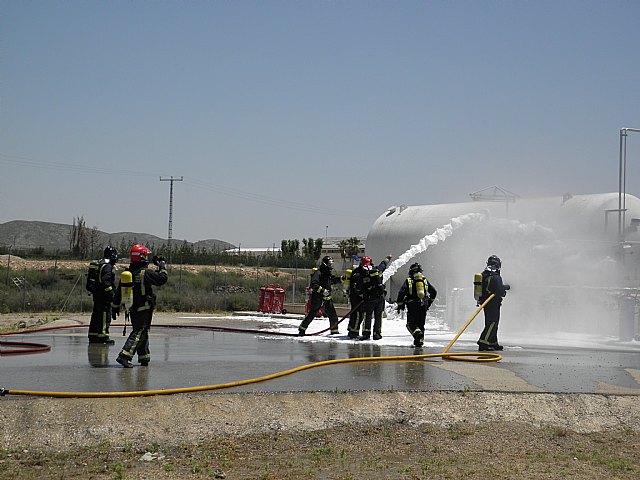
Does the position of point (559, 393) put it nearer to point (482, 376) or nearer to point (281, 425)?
point (482, 376)

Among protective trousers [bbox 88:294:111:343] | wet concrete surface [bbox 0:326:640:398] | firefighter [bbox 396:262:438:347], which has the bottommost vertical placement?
wet concrete surface [bbox 0:326:640:398]

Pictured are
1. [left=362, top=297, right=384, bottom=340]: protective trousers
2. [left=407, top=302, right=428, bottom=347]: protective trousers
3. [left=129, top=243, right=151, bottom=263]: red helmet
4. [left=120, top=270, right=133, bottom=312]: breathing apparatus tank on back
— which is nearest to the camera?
[left=120, top=270, right=133, bottom=312]: breathing apparatus tank on back

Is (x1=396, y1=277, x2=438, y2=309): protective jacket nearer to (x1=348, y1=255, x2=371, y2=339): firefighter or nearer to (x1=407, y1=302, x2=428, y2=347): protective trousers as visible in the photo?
(x1=407, y1=302, x2=428, y2=347): protective trousers

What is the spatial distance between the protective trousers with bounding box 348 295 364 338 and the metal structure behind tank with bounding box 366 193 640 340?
5352 millimetres

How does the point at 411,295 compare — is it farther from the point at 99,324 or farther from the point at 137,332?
the point at 137,332

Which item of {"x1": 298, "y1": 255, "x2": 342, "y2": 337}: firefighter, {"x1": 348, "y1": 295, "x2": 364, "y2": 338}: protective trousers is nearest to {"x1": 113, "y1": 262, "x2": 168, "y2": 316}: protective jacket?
{"x1": 298, "y1": 255, "x2": 342, "y2": 337}: firefighter

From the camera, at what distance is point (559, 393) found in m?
9.78

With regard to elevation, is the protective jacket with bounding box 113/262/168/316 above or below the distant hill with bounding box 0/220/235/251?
below

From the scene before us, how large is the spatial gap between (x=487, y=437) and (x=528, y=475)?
1.36m

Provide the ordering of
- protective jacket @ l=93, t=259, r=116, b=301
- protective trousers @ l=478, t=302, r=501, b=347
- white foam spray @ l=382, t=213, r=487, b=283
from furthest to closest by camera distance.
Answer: white foam spray @ l=382, t=213, r=487, b=283 → protective trousers @ l=478, t=302, r=501, b=347 → protective jacket @ l=93, t=259, r=116, b=301

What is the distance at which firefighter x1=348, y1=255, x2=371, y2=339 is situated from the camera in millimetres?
16312

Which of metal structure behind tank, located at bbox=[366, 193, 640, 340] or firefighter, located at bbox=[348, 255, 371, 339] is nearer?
firefighter, located at bbox=[348, 255, 371, 339]

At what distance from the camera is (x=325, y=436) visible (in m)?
8.34

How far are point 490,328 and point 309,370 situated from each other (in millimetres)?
4616
